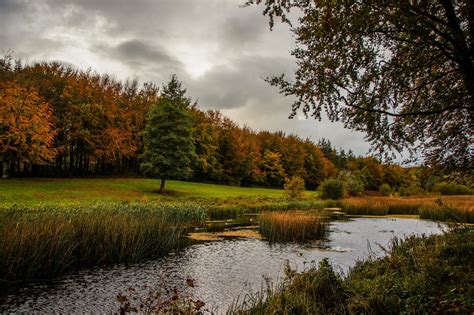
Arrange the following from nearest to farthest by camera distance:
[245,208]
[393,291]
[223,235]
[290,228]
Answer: [393,291] → [290,228] → [223,235] → [245,208]

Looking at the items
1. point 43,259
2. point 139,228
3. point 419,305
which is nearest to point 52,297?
point 43,259

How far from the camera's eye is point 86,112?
46438mm

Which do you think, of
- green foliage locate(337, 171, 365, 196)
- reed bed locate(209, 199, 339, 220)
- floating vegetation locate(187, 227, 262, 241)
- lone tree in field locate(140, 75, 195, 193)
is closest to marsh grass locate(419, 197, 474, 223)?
reed bed locate(209, 199, 339, 220)

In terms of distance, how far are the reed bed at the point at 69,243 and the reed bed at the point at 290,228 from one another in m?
5.81

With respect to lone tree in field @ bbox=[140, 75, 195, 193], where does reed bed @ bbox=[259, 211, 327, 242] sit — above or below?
below

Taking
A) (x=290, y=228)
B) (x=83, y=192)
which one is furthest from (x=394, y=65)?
(x=83, y=192)

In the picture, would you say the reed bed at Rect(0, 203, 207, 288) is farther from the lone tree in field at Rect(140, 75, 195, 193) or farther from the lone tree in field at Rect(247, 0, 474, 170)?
the lone tree in field at Rect(140, 75, 195, 193)

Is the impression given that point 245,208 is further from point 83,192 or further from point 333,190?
point 333,190

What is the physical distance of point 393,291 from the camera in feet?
22.0

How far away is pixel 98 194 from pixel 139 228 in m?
22.4

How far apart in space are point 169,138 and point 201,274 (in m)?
29.9

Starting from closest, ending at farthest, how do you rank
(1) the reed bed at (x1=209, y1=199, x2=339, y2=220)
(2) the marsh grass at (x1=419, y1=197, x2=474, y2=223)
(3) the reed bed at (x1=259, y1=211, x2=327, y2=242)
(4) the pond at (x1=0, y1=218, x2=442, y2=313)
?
(4) the pond at (x1=0, y1=218, x2=442, y2=313) → (3) the reed bed at (x1=259, y1=211, x2=327, y2=242) → (2) the marsh grass at (x1=419, y1=197, x2=474, y2=223) → (1) the reed bed at (x1=209, y1=199, x2=339, y2=220)

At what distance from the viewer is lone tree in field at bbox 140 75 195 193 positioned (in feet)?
135

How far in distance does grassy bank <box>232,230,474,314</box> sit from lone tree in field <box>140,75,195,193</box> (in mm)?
33743
